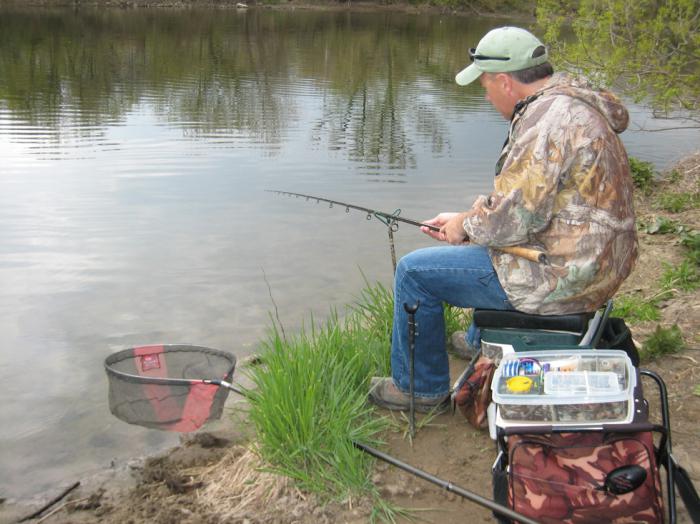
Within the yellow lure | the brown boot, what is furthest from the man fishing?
the brown boot

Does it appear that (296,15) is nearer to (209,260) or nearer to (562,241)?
(209,260)

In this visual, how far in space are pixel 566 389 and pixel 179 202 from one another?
7.06m

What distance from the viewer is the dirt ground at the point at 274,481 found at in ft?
9.70

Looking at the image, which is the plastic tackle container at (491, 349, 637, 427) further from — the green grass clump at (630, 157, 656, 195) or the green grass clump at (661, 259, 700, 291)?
the green grass clump at (630, 157, 656, 195)

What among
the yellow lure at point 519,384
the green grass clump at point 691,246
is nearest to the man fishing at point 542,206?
the yellow lure at point 519,384

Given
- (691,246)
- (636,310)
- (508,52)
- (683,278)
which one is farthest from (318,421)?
(691,246)

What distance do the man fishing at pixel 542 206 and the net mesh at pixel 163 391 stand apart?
0.92 meters

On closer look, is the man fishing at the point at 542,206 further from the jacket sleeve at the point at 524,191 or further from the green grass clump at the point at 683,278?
the green grass clump at the point at 683,278

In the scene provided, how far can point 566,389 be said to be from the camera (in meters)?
2.52

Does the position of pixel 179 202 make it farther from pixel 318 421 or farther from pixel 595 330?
pixel 595 330

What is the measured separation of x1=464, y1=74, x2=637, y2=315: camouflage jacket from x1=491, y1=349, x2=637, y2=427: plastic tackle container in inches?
10.5

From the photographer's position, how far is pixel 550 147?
2.68m

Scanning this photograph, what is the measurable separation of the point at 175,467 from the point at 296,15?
4526 cm

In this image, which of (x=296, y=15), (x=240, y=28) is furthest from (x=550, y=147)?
(x=296, y=15)
